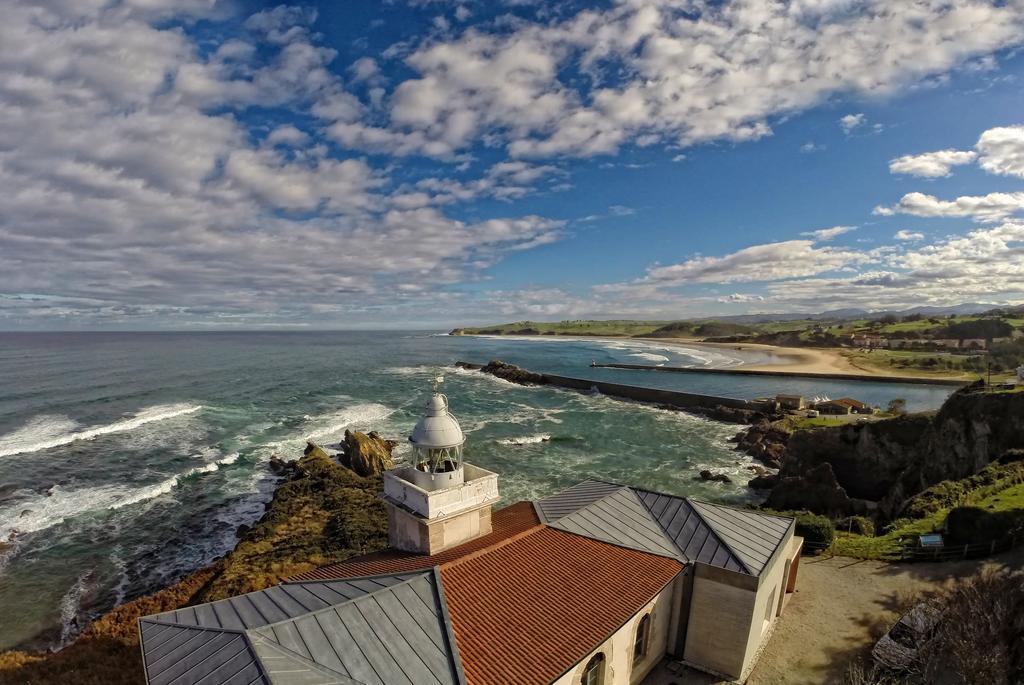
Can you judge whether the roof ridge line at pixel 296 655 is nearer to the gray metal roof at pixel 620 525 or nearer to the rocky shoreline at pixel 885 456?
the gray metal roof at pixel 620 525

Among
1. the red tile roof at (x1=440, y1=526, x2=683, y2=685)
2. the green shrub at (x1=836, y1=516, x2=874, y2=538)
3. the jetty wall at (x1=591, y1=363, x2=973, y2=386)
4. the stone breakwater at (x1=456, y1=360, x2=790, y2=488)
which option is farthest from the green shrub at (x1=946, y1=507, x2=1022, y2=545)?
the jetty wall at (x1=591, y1=363, x2=973, y2=386)

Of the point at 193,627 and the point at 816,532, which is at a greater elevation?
the point at 193,627

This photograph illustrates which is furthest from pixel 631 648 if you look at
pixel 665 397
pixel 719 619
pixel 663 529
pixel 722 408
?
pixel 665 397

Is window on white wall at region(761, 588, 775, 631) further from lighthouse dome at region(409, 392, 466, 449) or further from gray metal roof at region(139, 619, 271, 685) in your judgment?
gray metal roof at region(139, 619, 271, 685)

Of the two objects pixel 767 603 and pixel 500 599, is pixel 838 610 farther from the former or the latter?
pixel 500 599

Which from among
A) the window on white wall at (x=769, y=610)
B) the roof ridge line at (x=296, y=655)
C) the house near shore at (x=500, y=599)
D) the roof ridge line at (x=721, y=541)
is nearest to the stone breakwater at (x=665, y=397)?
the house near shore at (x=500, y=599)

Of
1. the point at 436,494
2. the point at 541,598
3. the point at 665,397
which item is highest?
the point at 436,494

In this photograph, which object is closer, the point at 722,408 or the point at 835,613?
the point at 835,613
